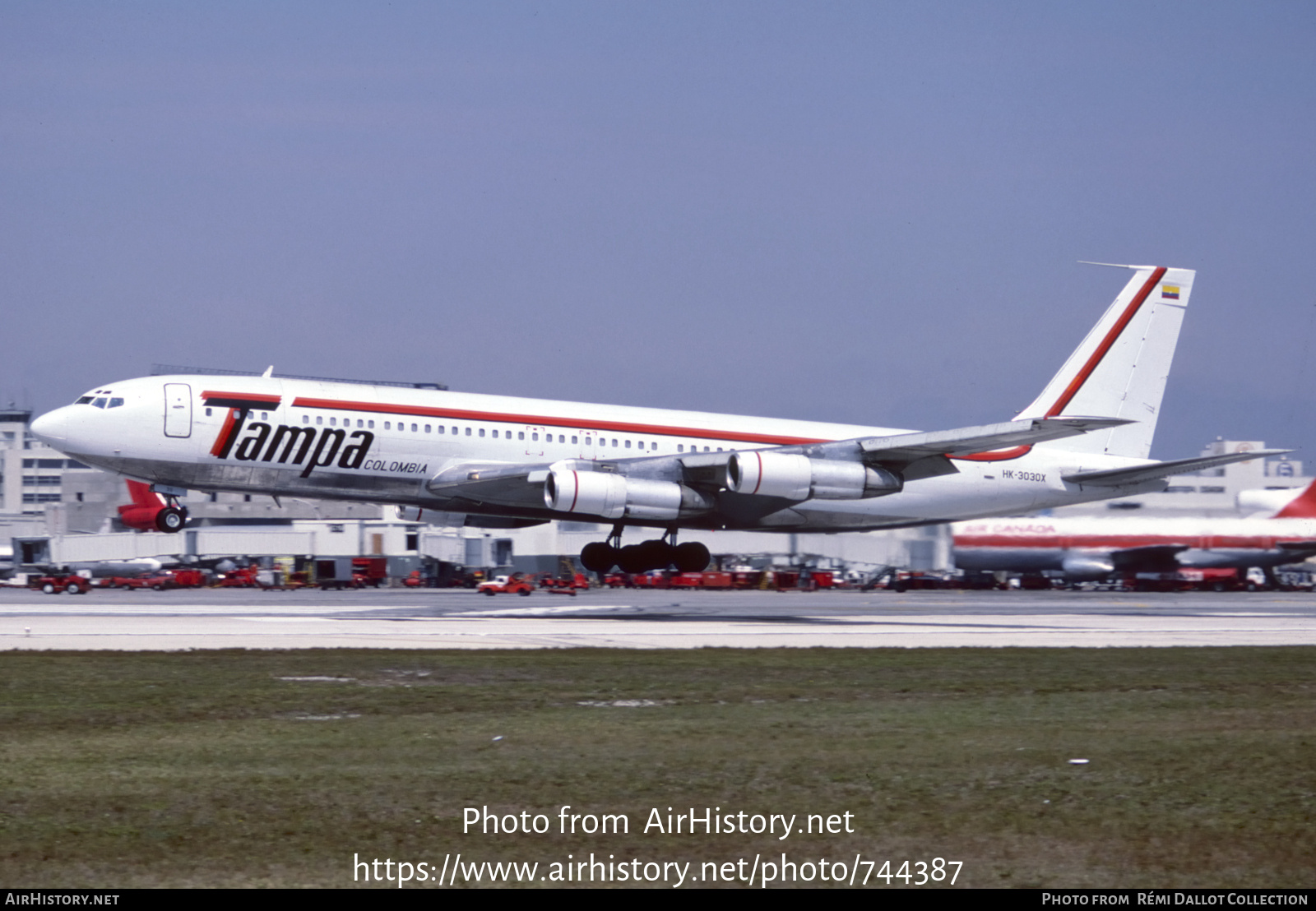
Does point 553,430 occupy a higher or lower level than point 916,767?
higher

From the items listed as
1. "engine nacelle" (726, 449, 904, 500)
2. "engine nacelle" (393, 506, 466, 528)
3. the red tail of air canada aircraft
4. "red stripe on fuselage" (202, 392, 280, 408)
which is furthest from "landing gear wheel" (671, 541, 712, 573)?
the red tail of air canada aircraft

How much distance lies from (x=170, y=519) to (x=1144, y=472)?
2985cm

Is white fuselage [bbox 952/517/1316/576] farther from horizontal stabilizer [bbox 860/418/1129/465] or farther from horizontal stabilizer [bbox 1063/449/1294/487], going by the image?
horizontal stabilizer [bbox 860/418/1129/465]

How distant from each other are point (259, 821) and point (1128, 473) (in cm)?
3873

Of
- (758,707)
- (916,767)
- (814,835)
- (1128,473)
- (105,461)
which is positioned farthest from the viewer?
(1128,473)

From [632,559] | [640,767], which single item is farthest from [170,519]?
[640,767]

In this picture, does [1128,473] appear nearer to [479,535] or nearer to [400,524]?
[479,535]

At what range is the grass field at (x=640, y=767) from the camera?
10.6 m

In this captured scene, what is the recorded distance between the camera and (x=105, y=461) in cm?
3716

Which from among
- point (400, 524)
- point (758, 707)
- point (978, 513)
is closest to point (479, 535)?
point (400, 524)

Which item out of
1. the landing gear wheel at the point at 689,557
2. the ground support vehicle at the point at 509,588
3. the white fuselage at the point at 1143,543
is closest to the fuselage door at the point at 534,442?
the landing gear wheel at the point at 689,557

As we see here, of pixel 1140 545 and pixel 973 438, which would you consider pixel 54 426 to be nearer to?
pixel 973 438

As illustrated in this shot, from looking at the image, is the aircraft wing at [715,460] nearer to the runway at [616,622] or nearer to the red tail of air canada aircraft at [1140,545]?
the runway at [616,622]

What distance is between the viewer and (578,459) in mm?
41375
